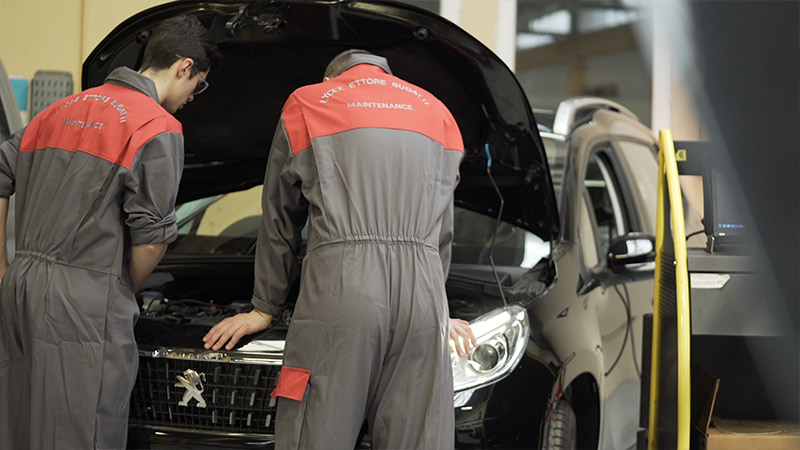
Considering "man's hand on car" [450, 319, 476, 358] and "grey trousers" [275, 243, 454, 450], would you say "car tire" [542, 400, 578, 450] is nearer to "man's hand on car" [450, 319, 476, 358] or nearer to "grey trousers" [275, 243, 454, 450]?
"man's hand on car" [450, 319, 476, 358]

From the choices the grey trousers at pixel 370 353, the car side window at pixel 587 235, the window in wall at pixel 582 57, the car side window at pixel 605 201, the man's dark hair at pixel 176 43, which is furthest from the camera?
the window in wall at pixel 582 57

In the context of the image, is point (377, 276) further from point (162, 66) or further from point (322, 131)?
point (162, 66)

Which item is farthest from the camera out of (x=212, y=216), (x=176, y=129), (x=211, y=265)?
(x=212, y=216)

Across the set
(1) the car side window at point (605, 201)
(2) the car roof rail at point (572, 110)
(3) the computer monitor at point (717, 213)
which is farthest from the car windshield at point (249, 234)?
(3) the computer monitor at point (717, 213)

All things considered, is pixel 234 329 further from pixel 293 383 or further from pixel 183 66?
pixel 183 66

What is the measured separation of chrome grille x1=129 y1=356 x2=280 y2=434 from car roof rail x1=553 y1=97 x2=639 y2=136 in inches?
69.7

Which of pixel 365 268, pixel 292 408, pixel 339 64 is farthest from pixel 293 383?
pixel 339 64

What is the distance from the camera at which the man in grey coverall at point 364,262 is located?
205 cm

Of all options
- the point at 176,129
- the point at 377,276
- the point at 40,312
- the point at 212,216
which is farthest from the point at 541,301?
the point at 212,216

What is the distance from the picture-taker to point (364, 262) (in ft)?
6.85

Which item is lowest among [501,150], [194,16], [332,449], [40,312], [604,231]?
[332,449]

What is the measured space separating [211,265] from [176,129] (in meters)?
1.08

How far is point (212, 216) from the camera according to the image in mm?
3859

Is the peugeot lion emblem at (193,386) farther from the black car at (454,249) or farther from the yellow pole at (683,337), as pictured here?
the yellow pole at (683,337)
